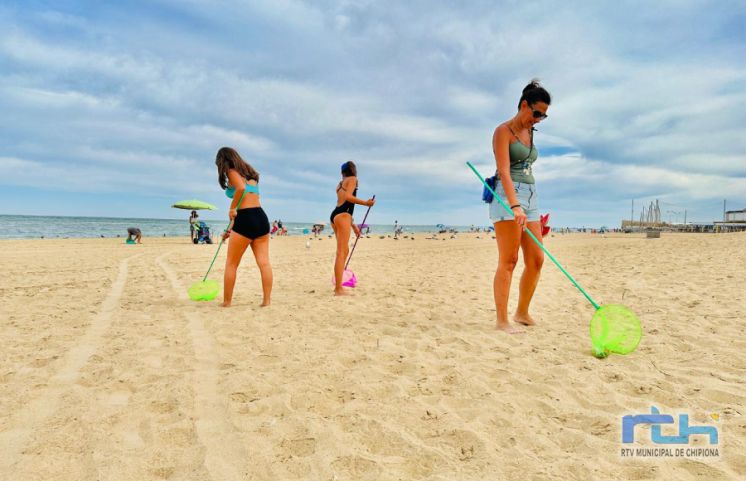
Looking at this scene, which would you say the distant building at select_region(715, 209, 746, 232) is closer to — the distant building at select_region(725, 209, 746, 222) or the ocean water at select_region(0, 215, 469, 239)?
the distant building at select_region(725, 209, 746, 222)

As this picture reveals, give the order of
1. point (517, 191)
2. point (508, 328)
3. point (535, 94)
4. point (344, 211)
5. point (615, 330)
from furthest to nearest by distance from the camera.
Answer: point (344, 211) → point (508, 328) → point (517, 191) → point (535, 94) → point (615, 330)

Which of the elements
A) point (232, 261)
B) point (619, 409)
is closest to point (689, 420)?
point (619, 409)

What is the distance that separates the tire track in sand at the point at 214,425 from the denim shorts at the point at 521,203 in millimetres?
2864

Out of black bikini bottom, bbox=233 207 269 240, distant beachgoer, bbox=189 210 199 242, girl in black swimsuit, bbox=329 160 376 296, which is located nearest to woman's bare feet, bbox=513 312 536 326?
girl in black swimsuit, bbox=329 160 376 296

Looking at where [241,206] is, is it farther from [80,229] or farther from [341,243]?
[80,229]

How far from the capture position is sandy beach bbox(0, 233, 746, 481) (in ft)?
6.20

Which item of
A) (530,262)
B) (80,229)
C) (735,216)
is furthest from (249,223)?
(735,216)

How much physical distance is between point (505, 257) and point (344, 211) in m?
2.81

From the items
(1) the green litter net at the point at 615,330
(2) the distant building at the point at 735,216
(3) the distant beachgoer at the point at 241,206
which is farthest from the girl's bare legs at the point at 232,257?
(2) the distant building at the point at 735,216

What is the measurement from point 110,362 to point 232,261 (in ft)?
6.78

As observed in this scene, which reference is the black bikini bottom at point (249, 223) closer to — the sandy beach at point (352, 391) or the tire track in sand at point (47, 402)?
the sandy beach at point (352, 391)

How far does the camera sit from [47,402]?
253 cm

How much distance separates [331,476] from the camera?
1.80m

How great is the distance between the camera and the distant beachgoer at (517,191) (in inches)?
146
